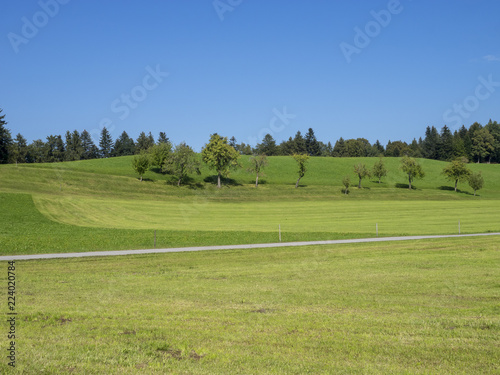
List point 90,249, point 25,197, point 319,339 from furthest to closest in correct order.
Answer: point 25,197 < point 90,249 < point 319,339

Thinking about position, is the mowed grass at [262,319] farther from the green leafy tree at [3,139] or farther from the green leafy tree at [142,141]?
the green leafy tree at [142,141]

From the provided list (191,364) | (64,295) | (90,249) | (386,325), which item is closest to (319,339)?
(386,325)

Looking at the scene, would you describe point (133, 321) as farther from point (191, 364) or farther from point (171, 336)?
point (191, 364)

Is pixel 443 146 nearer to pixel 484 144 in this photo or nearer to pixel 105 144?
pixel 484 144

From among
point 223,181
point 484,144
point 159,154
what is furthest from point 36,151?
point 484,144

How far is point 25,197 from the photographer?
1989 inches

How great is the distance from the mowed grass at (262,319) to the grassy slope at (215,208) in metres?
11.8

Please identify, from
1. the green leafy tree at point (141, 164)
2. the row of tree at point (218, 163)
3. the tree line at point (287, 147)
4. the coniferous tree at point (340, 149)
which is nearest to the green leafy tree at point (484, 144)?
the tree line at point (287, 147)

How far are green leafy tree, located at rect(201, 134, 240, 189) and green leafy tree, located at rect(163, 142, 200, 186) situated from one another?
4271 mm

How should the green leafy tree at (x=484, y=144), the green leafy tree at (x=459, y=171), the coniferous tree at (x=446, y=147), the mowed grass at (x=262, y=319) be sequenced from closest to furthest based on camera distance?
the mowed grass at (x=262, y=319), the green leafy tree at (x=459, y=171), the green leafy tree at (x=484, y=144), the coniferous tree at (x=446, y=147)

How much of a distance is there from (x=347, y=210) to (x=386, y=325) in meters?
53.2

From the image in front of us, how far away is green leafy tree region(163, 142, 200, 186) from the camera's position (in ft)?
276

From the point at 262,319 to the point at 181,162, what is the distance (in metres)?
76.8

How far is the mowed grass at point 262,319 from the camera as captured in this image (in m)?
6.30
